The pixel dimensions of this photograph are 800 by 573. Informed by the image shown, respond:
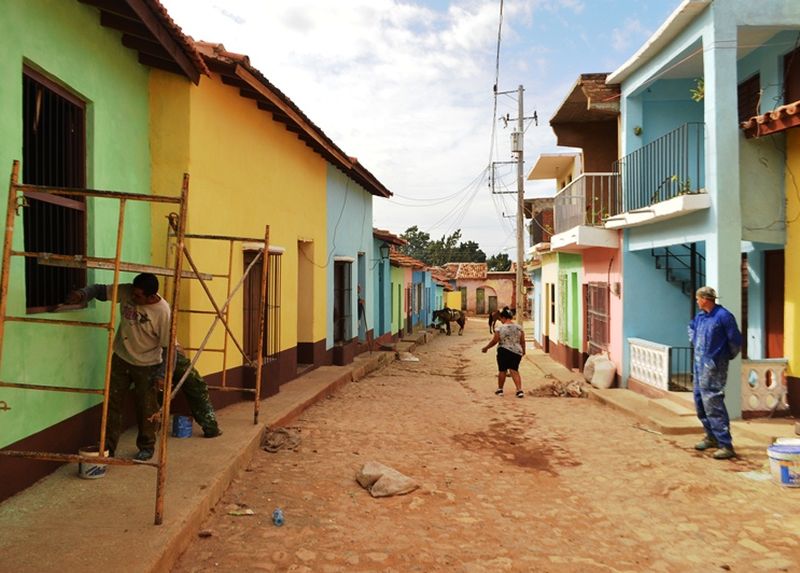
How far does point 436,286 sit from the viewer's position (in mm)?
40969

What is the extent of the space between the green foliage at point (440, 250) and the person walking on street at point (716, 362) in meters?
68.5

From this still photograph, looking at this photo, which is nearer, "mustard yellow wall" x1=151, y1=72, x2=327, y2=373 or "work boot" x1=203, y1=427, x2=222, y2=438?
"work boot" x1=203, y1=427, x2=222, y2=438

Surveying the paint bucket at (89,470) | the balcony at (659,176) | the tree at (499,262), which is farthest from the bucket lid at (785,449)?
the tree at (499,262)

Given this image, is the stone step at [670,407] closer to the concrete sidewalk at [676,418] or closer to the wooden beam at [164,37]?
the concrete sidewalk at [676,418]

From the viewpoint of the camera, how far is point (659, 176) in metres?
9.90

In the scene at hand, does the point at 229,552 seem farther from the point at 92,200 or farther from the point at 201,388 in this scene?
the point at 92,200

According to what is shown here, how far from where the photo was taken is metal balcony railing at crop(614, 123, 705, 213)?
9.37 m

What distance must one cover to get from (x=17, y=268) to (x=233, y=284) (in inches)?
147

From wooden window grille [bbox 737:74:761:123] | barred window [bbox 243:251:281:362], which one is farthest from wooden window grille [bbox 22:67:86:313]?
wooden window grille [bbox 737:74:761:123]

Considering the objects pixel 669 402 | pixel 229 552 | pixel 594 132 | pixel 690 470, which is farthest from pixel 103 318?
pixel 594 132

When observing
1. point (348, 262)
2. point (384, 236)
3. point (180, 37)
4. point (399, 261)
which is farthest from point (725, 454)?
point (399, 261)

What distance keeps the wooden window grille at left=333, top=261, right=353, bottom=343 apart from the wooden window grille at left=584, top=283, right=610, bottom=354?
5176mm

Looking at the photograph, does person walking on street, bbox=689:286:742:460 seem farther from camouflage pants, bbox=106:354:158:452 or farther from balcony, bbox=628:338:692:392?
camouflage pants, bbox=106:354:158:452

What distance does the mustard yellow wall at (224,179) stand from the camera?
20.5ft
